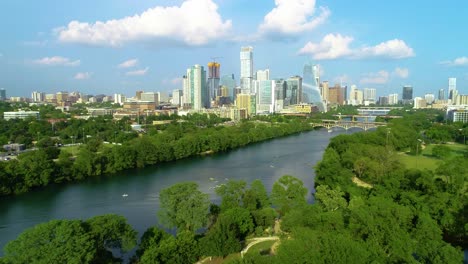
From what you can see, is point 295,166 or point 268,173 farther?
point 295,166

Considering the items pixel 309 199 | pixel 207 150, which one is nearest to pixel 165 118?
pixel 207 150

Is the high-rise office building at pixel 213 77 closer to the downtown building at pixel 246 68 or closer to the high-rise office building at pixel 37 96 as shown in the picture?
the downtown building at pixel 246 68

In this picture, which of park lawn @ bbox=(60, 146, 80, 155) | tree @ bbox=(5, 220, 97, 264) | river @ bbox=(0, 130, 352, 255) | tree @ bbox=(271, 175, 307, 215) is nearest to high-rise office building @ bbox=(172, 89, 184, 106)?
park lawn @ bbox=(60, 146, 80, 155)

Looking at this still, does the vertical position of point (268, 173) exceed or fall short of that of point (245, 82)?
it falls short

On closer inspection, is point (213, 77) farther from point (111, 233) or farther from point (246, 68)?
point (111, 233)

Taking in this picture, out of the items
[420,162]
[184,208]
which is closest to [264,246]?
[184,208]

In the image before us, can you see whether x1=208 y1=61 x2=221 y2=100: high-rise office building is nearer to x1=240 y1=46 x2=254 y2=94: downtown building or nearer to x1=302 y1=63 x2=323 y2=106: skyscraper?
x1=240 y1=46 x2=254 y2=94: downtown building

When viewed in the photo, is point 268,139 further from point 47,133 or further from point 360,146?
point 47,133
